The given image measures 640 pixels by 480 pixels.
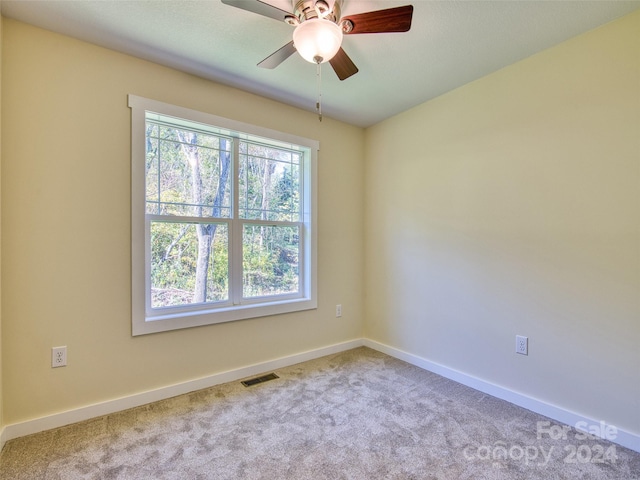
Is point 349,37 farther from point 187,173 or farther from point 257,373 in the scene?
point 257,373

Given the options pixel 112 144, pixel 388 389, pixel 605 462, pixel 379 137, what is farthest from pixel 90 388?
pixel 379 137

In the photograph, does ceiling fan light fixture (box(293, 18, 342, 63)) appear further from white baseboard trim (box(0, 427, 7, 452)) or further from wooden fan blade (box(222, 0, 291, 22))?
white baseboard trim (box(0, 427, 7, 452))

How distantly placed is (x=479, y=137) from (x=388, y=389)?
2.17 m

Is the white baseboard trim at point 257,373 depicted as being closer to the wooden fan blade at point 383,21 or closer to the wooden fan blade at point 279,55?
the wooden fan blade at point 279,55

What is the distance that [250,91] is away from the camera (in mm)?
2754

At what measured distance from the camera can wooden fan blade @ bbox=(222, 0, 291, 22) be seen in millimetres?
1408

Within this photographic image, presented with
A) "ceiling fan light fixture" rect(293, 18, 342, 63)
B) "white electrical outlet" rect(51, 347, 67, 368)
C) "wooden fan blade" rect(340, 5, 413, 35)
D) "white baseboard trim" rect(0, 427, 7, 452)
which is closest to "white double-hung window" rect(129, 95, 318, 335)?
"white electrical outlet" rect(51, 347, 67, 368)

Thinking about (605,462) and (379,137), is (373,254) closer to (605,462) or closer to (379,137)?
(379,137)

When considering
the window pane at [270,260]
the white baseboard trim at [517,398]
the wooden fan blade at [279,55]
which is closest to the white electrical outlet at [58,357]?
the window pane at [270,260]

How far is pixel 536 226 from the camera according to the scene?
220cm

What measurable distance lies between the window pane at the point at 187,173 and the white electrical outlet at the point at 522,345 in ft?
8.22

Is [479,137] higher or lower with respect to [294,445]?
higher

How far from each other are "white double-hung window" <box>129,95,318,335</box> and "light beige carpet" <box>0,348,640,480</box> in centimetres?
66

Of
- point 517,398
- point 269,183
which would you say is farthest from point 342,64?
point 517,398
